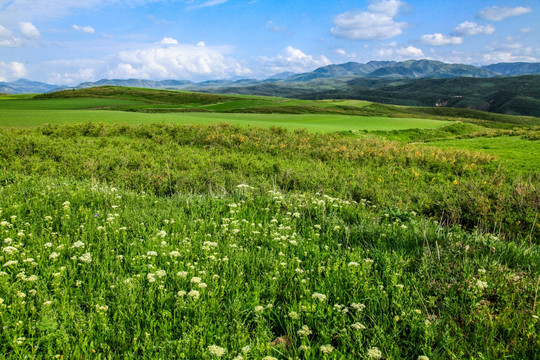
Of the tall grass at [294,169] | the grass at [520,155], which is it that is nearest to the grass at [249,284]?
the tall grass at [294,169]

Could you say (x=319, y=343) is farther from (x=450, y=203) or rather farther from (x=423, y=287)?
(x=450, y=203)

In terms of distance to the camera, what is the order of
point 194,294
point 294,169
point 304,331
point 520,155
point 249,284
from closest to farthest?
point 304,331, point 194,294, point 249,284, point 294,169, point 520,155

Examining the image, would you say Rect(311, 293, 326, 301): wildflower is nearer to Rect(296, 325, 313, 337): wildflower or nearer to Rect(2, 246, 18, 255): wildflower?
Rect(296, 325, 313, 337): wildflower

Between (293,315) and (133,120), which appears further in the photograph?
(133,120)

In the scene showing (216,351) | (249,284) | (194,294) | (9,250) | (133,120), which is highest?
(133,120)

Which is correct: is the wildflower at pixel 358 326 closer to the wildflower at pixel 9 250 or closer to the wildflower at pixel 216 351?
the wildflower at pixel 216 351

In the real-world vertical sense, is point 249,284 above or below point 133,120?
below

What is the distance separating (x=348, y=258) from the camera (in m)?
A: 5.61

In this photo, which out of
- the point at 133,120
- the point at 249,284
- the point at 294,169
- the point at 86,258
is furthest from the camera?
the point at 133,120

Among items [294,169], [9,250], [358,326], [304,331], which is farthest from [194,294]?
[294,169]

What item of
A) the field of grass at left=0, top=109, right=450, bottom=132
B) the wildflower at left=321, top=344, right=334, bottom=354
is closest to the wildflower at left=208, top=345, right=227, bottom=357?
the wildflower at left=321, top=344, right=334, bottom=354

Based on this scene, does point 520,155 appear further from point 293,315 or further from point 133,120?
point 133,120

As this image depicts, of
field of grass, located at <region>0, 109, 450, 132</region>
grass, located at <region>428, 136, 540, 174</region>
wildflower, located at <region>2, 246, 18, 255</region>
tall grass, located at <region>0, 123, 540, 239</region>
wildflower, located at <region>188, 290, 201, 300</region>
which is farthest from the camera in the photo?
field of grass, located at <region>0, 109, 450, 132</region>

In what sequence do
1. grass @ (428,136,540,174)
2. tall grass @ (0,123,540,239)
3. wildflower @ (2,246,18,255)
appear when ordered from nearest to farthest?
1. wildflower @ (2,246,18,255)
2. tall grass @ (0,123,540,239)
3. grass @ (428,136,540,174)
